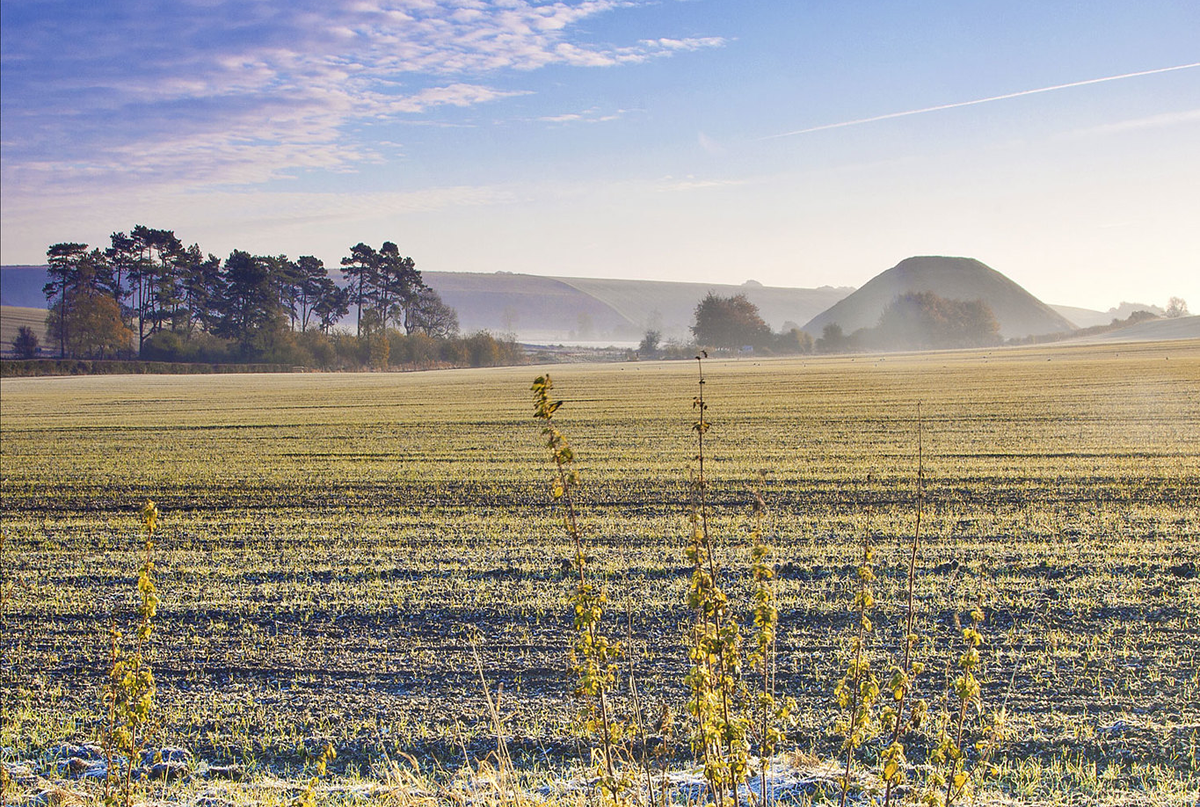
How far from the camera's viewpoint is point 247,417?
1340 inches

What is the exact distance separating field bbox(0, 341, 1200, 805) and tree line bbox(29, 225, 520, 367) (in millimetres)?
63807

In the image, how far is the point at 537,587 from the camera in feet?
31.7

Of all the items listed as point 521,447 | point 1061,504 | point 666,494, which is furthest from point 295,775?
point 521,447

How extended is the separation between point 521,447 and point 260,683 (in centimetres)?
1601

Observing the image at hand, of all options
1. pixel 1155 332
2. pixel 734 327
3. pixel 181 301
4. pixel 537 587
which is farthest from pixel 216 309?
pixel 1155 332

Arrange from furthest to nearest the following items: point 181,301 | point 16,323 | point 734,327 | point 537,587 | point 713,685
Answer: point 16,323 < point 734,327 < point 181,301 < point 537,587 < point 713,685

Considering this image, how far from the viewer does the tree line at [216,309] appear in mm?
81375

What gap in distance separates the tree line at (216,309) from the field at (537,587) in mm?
63807

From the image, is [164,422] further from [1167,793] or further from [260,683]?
[1167,793]

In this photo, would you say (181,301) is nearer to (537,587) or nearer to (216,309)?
(216,309)

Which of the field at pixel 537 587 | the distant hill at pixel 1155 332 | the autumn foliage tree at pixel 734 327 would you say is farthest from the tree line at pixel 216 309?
the distant hill at pixel 1155 332

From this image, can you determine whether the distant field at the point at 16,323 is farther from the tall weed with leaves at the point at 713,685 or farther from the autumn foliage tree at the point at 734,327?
the tall weed with leaves at the point at 713,685

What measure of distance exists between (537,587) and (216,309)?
89313 millimetres

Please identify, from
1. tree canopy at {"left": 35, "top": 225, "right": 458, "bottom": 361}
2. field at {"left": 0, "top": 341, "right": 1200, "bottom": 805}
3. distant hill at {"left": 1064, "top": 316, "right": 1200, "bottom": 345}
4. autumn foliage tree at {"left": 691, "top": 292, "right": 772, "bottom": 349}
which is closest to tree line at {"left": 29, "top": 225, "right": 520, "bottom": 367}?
tree canopy at {"left": 35, "top": 225, "right": 458, "bottom": 361}
